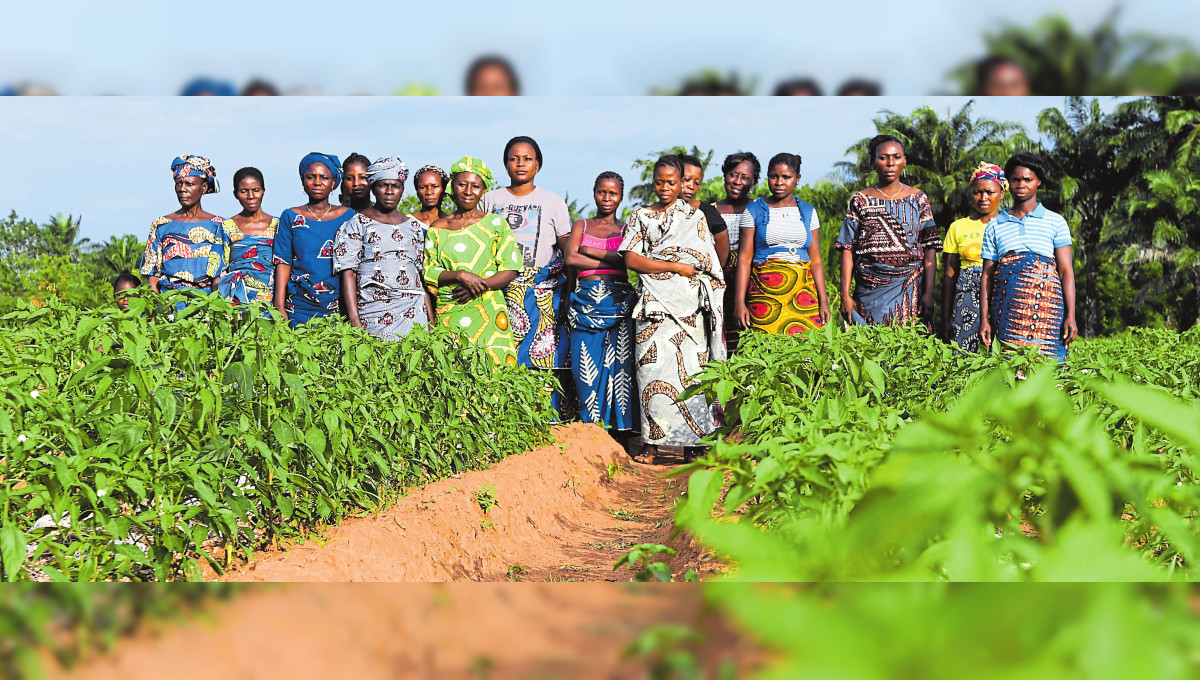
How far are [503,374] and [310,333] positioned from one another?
1495mm

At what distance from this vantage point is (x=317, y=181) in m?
6.64

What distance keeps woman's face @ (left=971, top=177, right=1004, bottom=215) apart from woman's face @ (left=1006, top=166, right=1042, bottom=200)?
1.62ft

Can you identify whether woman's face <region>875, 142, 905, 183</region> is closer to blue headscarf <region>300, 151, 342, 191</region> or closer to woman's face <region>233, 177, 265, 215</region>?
blue headscarf <region>300, 151, 342, 191</region>

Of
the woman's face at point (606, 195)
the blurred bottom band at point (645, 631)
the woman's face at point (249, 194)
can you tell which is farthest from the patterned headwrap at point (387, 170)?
the blurred bottom band at point (645, 631)

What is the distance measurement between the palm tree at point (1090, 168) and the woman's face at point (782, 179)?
1056 inches

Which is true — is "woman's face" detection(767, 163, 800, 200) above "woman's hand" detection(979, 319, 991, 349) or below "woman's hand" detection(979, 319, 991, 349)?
above

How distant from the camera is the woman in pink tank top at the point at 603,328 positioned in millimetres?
6996

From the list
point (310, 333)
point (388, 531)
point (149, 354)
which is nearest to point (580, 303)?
point (310, 333)

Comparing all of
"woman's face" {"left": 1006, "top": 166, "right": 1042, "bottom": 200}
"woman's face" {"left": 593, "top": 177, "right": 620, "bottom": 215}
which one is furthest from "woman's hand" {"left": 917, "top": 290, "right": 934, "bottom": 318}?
"woman's face" {"left": 593, "top": 177, "right": 620, "bottom": 215}

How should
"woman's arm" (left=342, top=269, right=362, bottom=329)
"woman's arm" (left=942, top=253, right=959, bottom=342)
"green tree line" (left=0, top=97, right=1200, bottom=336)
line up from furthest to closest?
"green tree line" (left=0, top=97, right=1200, bottom=336)
"woman's arm" (left=942, top=253, right=959, bottom=342)
"woman's arm" (left=342, top=269, right=362, bottom=329)

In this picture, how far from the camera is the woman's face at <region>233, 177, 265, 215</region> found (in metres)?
7.06

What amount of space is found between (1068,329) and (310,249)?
5.24 m

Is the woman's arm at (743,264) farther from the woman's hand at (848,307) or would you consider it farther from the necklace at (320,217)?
the necklace at (320,217)

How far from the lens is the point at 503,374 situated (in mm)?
→ 5172
